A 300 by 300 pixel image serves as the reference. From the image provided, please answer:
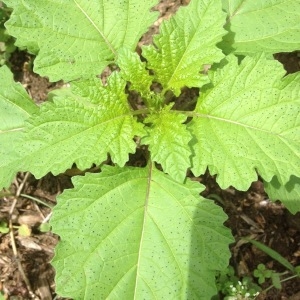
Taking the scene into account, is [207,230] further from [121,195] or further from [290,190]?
[290,190]

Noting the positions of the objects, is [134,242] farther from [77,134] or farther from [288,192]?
[288,192]

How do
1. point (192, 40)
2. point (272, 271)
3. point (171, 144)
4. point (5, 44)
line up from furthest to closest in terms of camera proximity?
point (5, 44) < point (272, 271) < point (192, 40) < point (171, 144)

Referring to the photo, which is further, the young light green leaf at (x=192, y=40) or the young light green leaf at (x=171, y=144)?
the young light green leaf at (x=192, y=40)

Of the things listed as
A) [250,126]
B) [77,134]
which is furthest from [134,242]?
[250,126]

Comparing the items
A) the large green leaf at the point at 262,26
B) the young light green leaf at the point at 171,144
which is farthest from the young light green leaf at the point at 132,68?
the large green leaf at the point at 262,26

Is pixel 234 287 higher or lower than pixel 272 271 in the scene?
higher

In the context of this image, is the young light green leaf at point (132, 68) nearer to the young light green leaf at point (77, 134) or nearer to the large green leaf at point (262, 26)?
the young light green leaf at point (77, 134)

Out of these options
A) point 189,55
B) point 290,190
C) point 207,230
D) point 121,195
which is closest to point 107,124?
point 121,195
